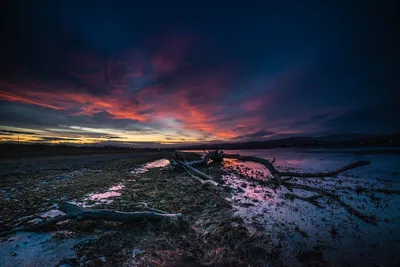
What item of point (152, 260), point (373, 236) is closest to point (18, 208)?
point (152, 260)

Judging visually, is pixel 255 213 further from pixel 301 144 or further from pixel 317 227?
pixel 301 144

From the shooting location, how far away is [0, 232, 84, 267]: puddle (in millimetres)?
3828

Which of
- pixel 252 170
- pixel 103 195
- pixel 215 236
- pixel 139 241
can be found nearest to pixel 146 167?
pixel 103 195

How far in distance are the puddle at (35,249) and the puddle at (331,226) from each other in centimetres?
544

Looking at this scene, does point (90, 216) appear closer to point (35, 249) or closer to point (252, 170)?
point (35, 249)

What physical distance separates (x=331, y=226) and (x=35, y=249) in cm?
903

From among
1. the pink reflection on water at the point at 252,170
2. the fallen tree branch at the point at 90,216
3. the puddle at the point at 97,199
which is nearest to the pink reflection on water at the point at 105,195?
the puddle at the point at 97,199

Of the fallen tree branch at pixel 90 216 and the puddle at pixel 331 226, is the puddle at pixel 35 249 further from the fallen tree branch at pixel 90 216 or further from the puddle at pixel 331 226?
the puddle at pixel 331 226

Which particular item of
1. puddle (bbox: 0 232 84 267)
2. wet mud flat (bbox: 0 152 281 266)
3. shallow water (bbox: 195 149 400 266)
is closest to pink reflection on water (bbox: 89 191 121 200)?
wet mud flat (bbox: 0 152 281 266)

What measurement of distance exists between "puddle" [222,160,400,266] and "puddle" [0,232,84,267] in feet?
17.8

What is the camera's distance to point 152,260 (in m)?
3.75

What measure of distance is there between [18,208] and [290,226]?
37.2ft

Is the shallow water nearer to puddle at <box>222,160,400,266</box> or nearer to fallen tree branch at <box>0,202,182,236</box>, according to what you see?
puddle at <box>222,160,400,266</box>

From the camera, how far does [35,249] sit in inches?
167
